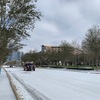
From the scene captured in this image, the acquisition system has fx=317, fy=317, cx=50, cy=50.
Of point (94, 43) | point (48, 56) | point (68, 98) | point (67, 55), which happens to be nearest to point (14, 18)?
point (68, 98)

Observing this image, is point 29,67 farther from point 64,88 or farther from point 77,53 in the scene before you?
point 64,88

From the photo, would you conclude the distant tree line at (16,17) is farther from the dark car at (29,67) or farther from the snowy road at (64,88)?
the dark car at (29,67)

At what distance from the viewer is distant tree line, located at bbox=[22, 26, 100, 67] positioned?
67.9 m

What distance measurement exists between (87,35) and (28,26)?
1756 inches

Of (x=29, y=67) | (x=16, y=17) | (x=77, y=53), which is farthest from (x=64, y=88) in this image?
(x=77, y=53)

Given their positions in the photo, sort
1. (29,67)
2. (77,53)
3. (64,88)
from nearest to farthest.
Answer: (64,88) < (29,67) < (77,53)

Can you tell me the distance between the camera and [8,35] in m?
25.4

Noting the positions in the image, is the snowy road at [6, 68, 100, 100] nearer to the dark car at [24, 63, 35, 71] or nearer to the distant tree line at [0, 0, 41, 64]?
the distant tree line at [0, 0, 41, 64]

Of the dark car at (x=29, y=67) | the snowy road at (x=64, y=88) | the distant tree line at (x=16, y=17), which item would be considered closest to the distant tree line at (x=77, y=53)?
the dark car at (x=29, y=67)

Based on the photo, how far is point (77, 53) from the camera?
113000 mm

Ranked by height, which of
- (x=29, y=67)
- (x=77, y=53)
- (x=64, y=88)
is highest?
(x=77, y=53)

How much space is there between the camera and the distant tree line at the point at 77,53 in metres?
→ 67.9

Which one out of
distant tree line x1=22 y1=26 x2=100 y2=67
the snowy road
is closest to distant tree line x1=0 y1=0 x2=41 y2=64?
the snowy road

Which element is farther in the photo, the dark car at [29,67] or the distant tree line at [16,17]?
the dark car at [29,67]
